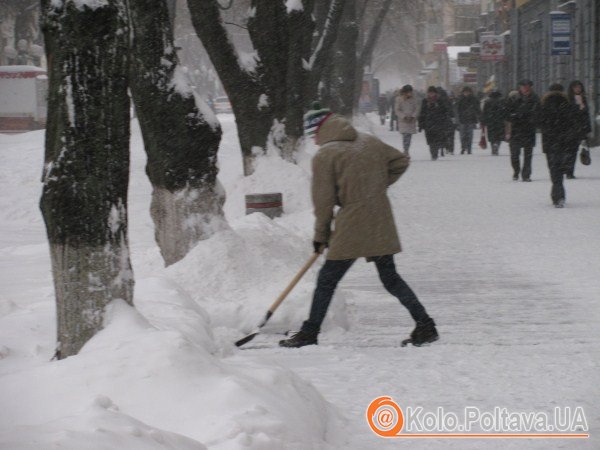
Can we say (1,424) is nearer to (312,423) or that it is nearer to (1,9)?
(312,423)

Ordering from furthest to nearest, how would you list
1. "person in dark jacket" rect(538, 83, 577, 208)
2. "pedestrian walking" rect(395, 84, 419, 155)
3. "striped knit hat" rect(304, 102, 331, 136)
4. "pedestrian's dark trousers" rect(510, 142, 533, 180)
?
"pedestrian walking" rect(395, 84, 419, 155), "pedestrian's dark trousers" rect(510, 142, 533, 180), "person in dark jacket" rect(538, 83, 577, 208), "striped knit hat" rect(304, 102, 331, 136)

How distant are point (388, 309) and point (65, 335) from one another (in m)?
3.64

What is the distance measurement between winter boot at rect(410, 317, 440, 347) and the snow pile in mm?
1894

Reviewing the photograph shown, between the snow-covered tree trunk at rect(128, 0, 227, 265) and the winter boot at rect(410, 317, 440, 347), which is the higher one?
the snow-covered tree trunk at rect(128, 0, 227, 265)

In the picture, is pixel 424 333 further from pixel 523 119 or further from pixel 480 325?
pixel 523 119

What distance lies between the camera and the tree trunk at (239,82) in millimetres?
14062


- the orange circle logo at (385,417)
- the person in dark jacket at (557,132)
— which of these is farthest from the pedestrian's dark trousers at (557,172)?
the orange circle logo at (385,417)

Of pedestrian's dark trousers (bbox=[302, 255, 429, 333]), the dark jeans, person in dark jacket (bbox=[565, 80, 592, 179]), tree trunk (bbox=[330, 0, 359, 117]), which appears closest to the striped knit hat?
pedestrian's dark trousers (bbox=[302, 255, 429, 333])

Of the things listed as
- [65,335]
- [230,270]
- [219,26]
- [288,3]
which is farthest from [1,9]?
[65,335]


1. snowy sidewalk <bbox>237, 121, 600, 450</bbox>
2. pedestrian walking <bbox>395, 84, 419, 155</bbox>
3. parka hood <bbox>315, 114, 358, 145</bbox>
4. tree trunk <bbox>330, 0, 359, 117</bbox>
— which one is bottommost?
snowy sidewalk <bbox>237, 121, 600, 450</bbox>

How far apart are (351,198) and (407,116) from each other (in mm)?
19592

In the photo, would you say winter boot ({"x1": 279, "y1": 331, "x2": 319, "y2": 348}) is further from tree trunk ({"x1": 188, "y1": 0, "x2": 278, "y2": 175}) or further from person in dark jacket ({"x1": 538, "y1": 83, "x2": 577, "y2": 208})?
person in dark jacket ({"x1": 538, "y1": 83, "x2": 577, "y2": 208})

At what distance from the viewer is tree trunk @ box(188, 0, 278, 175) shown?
14.1 m

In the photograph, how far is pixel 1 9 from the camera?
45.4 meters
